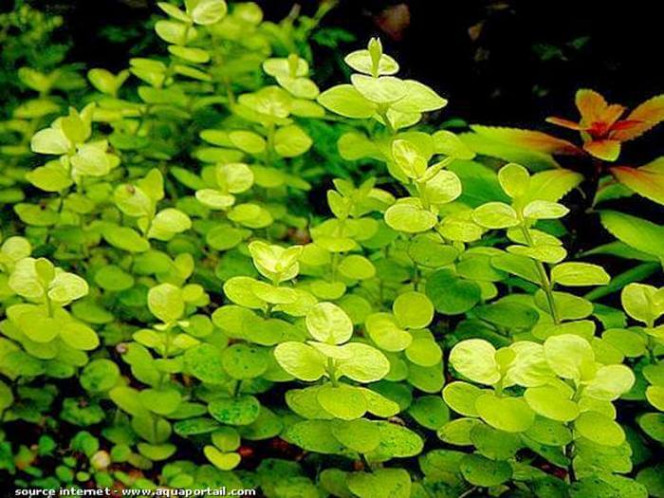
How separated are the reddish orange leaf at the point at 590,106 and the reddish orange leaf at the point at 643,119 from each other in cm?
6

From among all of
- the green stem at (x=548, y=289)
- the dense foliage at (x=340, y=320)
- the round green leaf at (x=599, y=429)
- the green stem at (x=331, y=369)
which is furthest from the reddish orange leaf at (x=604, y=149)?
the green stem at (x=331, y=369)

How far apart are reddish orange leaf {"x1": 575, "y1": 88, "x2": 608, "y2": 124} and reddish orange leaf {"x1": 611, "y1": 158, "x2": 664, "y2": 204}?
115 millimetres

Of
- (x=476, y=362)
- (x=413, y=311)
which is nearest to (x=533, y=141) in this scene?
(x=413, y=311)

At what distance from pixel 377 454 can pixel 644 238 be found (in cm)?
72

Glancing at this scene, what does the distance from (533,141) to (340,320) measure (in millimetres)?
777

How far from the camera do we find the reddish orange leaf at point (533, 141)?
1.59 m

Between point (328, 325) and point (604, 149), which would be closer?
point (328, 325)

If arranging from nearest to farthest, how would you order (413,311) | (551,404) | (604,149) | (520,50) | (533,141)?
(551,404)
(413,311)
(604,149)
(533,141)
(520,50)

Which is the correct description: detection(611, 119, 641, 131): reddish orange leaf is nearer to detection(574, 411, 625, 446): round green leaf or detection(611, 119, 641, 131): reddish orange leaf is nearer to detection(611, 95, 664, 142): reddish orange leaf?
detection(611, 95, 664, 142): reddish orange leaf

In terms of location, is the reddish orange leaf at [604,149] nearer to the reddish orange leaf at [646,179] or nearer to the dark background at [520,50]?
the reddish orange leaf at [646,179]

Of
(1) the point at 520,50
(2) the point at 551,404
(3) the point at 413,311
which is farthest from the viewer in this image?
(1) the point at 520,50

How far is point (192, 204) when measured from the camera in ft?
5.68

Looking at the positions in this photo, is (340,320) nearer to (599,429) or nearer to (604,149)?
(599,429)

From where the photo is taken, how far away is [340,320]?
1.07 metres
